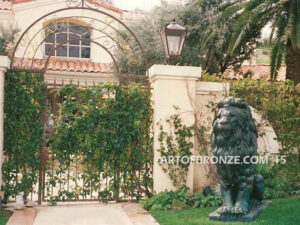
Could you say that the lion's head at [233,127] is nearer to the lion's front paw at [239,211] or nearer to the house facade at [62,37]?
the lion's front paw at [239,211]

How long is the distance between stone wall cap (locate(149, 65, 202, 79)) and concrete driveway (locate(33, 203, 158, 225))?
2.39 m

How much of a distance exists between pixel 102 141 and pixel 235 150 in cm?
273

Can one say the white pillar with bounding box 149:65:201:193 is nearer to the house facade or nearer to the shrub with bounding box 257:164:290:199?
Result: the shrub with bounding box 257:164:290:199

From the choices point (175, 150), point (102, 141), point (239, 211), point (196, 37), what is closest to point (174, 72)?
point (175, 150)

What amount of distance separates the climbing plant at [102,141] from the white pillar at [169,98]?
28 cm

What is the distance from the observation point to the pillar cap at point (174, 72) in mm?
7156

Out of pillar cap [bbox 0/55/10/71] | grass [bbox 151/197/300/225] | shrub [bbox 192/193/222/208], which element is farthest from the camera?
shrub [bbox 192/193/222/208]

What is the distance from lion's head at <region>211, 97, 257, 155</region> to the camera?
17.4ft

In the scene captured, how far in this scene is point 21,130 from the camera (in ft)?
22.8

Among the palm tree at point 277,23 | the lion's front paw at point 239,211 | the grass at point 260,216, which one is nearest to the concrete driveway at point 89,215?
the grass at point 260,216

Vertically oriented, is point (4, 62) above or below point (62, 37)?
below

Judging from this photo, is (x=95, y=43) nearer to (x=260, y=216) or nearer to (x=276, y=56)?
(x=260, y=216)

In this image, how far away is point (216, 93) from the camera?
301 inches

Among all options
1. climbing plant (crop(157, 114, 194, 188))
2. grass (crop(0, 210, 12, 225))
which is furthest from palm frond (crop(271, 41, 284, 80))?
grass (crop(0, 210, 12, 225))
